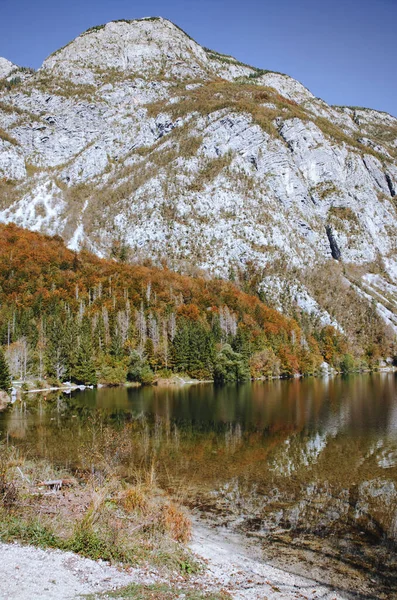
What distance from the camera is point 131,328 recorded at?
108 metres

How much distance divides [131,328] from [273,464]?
282ft

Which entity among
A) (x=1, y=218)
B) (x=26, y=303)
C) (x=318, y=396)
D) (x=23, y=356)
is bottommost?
(x=318, y=396)

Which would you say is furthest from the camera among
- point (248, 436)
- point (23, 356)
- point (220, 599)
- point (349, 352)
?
Answer: point (349, 352)

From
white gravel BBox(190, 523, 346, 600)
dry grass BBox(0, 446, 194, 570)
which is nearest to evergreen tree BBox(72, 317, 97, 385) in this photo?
dry grass BBox(0, 446, 194, 570)

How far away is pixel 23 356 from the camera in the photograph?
7456cm

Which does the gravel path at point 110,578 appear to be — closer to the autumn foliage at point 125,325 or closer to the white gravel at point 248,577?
the white gravel at point 248,577

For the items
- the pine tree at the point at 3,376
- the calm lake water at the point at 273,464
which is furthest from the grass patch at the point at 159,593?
the pine tree at the point at 3,376

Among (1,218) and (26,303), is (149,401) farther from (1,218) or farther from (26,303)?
(1,218)

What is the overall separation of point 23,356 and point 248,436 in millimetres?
54437

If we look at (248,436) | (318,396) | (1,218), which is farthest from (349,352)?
(1,218)

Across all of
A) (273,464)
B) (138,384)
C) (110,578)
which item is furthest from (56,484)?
(138,384)

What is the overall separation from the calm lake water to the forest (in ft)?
112

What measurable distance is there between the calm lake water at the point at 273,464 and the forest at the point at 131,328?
34015mm

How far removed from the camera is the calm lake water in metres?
13.4
